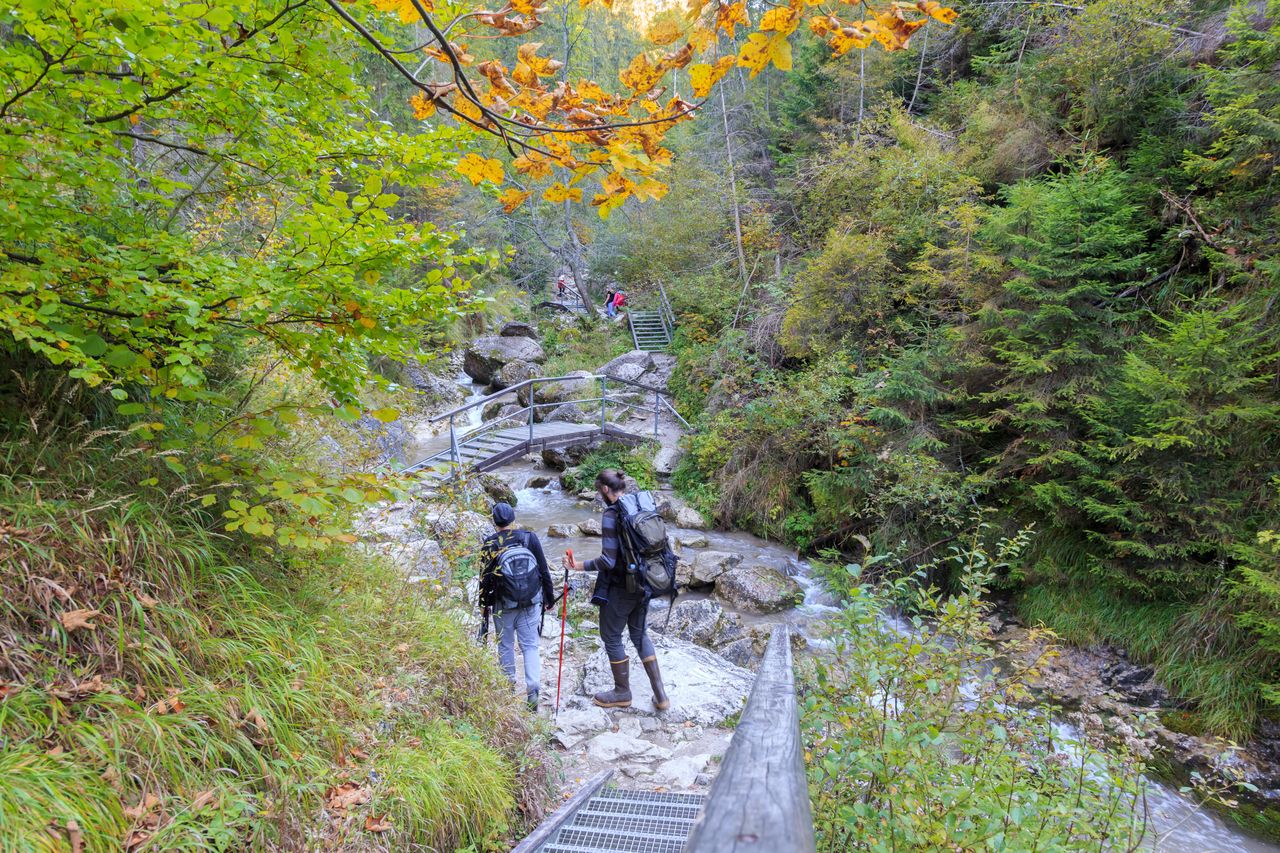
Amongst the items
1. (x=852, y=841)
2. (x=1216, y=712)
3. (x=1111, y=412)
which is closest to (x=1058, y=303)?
(x=1111, y=412)

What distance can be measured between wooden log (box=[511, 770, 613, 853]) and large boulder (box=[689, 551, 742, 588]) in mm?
5040

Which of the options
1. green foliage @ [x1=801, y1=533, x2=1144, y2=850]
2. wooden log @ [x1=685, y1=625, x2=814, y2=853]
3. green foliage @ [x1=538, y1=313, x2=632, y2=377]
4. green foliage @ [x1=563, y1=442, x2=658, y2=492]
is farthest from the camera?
green foliage @ [x1=538, y1=313, x2=632, y2=377]

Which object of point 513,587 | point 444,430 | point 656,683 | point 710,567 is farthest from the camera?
point 444,430

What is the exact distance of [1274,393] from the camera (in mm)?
5441

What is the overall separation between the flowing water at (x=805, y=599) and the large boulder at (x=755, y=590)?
0.47ft

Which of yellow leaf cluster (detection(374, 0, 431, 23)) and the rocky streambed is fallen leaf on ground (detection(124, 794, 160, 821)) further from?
yellow leaf cluster (detection(374, 0, 431, 23))

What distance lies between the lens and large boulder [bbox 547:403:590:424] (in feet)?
48.2

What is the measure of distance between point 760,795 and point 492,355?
740 inches

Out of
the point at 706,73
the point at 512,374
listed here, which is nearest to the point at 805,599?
the point at 706,73

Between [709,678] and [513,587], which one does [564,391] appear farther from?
[513,587]

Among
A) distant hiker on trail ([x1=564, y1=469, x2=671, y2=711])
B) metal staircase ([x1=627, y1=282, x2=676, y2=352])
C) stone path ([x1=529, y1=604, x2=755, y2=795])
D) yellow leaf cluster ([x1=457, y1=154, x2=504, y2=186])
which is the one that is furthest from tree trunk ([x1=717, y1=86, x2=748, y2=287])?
yellow leaf cluster ([x1=457, y1=154, x2=504, y2=186])

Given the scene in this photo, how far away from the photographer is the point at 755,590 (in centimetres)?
798

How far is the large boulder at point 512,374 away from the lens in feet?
61.0

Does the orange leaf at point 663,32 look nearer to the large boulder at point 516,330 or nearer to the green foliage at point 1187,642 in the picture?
the green foliage at point 1187,642
